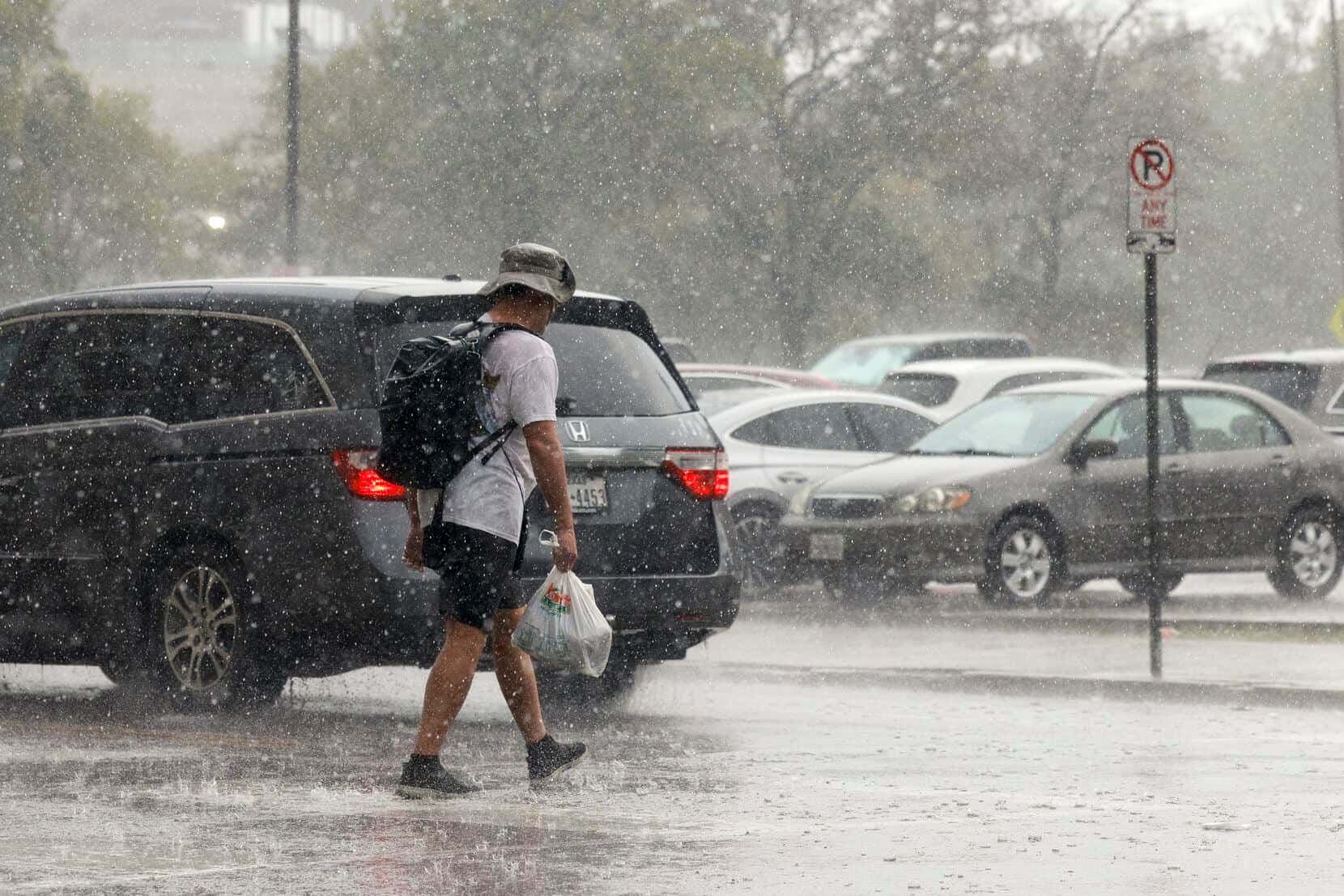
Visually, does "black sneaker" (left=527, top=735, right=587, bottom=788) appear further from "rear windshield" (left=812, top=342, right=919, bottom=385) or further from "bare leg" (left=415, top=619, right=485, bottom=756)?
"rear windshield" (left=812, top=342, right=919, bottom=385)

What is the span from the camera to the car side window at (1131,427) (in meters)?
16.8

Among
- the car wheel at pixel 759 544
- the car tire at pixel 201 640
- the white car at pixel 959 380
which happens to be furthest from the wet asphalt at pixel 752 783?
the white car at pixel 959 380

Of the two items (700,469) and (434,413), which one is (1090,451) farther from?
(434,413)

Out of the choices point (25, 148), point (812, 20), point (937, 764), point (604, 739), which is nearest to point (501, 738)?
point (604, 739)

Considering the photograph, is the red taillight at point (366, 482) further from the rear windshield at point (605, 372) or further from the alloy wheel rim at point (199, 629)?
the alloy wheel rim at point (199, 629)

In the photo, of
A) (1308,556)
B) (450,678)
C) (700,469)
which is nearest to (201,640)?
(700,469)

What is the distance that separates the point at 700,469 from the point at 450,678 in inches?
95.6

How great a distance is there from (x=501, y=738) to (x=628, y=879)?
3312mm

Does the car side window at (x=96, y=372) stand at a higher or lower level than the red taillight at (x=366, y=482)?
higher

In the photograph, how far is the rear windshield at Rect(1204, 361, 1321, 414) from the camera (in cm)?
2008

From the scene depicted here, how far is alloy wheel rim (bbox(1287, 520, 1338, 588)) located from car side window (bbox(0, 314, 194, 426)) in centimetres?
942

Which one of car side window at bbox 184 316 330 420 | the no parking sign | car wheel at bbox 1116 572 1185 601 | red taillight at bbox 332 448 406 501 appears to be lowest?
car wheel at bbox 1116 572 1185 601

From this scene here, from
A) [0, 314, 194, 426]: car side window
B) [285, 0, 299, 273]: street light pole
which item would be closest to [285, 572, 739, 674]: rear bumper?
[0, 314, 194, 426]: car side window

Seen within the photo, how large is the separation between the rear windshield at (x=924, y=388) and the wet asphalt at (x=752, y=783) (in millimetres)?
11267
